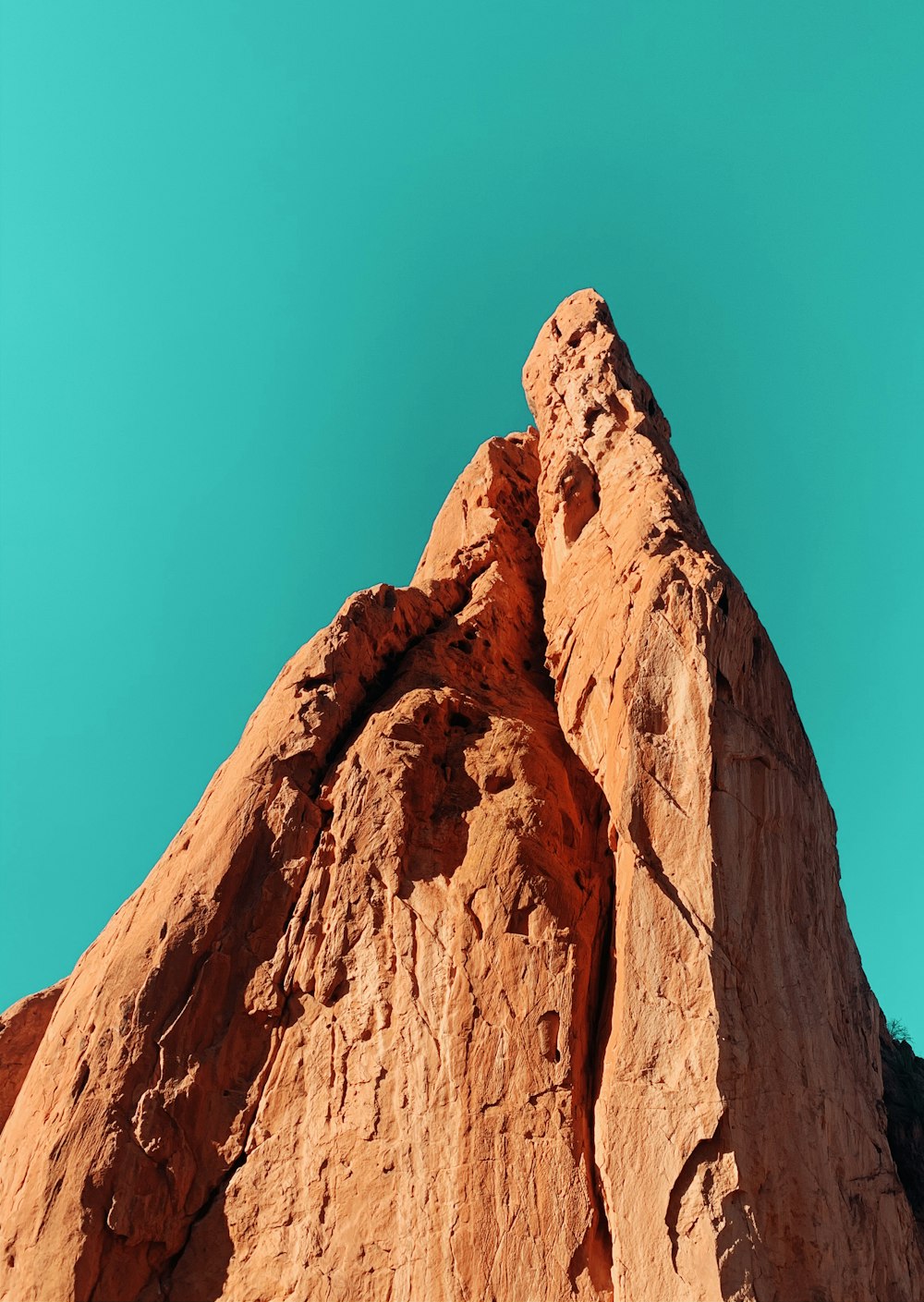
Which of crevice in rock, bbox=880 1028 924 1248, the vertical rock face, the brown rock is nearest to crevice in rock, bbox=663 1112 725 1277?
the vertical rock face

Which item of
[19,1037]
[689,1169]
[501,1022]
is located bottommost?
[689,1169]

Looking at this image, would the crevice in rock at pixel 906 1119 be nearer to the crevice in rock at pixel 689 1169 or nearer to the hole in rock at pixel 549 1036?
the crevice in rock at pixel 689 1169

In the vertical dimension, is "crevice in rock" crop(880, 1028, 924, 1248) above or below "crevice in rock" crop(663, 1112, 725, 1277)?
above

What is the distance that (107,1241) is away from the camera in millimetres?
12047

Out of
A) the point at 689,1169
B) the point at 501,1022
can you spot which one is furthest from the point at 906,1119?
the point at 501,1022

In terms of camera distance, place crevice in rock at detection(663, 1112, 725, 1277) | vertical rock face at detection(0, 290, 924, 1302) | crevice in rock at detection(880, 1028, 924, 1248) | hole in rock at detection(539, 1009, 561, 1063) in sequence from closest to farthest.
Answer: crevice in rock at detection(663, 1112, 725, 1277), vertical rock face at detection(0, 290, 924, 1302), hole in rock at detection(539, 1009, 561, 1063), crevice in rock at detection(880, 1028, 924, 1248)

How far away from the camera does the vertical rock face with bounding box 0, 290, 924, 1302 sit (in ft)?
37.0

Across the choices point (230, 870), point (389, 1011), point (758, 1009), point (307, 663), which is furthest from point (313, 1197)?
point (307, 663)

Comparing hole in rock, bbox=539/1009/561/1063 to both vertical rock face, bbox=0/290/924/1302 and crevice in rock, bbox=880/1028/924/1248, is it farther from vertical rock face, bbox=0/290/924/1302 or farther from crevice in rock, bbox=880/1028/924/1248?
crevice in rock, bbox=880/1028/924/1248

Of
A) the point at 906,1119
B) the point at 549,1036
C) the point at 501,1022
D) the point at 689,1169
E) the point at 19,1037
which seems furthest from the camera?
the point at 19,1037

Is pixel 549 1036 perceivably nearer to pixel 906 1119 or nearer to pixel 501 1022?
pixel 501 1022

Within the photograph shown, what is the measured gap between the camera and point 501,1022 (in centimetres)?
1284

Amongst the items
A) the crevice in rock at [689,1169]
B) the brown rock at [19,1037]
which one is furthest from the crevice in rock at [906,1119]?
the brown rock at [19,1037]

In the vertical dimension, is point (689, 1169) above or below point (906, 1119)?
below
